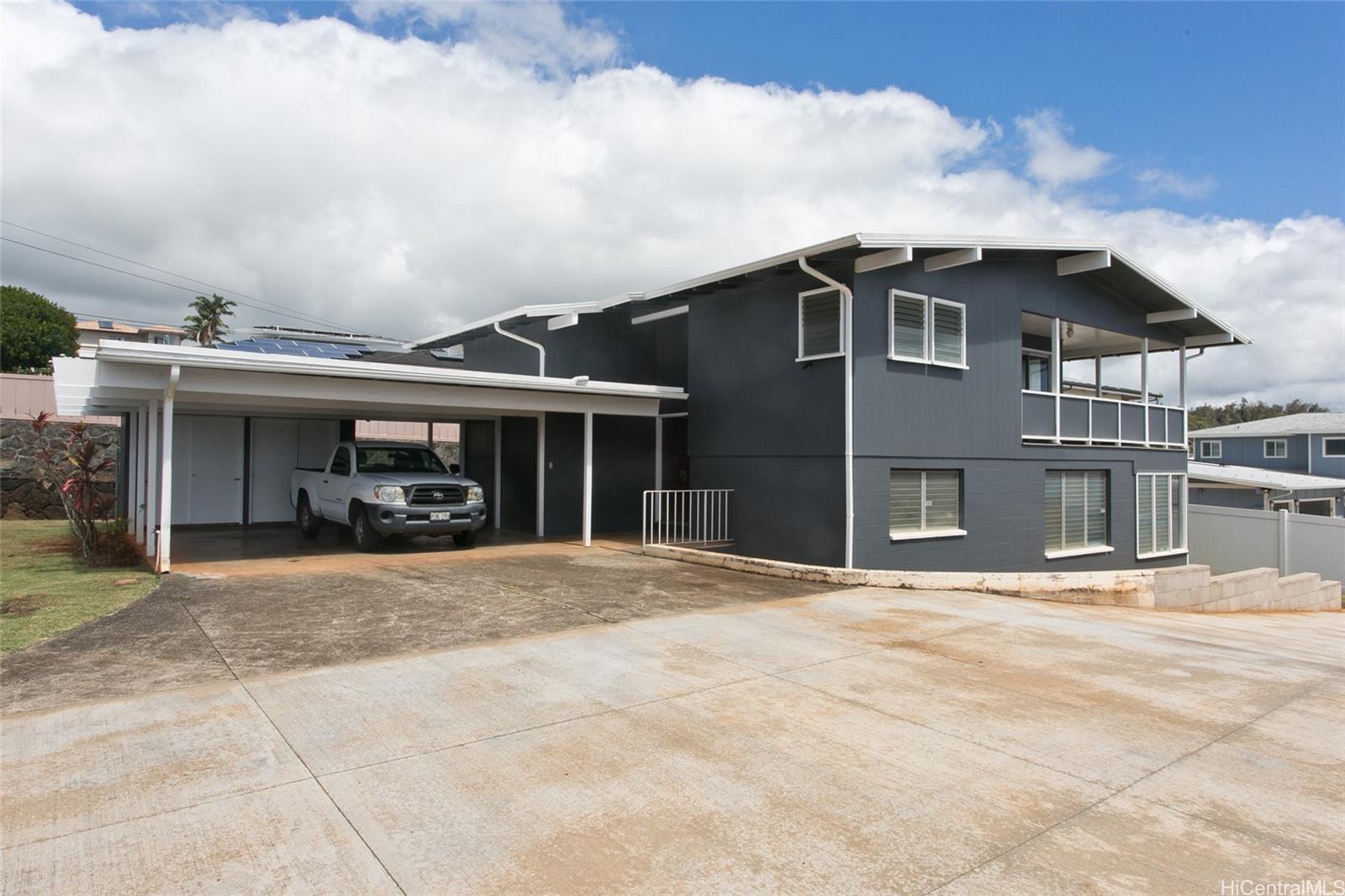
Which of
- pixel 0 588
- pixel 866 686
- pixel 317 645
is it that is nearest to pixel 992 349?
pixel 866 686

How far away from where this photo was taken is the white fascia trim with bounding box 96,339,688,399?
9.32 meters

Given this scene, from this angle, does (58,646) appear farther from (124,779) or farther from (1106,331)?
(1106,331)

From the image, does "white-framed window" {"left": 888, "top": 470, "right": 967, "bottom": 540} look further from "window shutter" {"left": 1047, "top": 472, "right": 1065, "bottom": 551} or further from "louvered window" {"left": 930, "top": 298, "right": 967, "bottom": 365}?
"window shutter" {"left": 1047, "top": 472, "right": 1065, "bottom": 551}

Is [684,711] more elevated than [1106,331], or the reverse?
[1106,331]

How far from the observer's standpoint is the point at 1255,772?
437cm

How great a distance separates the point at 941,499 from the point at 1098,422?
5047 millimetres

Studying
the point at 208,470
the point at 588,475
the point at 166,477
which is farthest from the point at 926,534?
the point at 208,470

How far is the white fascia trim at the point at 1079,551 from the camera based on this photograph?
46.8 ft

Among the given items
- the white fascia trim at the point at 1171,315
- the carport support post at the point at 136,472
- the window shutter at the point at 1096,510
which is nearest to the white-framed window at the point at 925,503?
the window shutter at the point at 1096,510

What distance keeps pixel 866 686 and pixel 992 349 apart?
895 cm

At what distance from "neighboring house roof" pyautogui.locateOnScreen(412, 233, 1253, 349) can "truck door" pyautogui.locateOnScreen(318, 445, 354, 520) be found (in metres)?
4.20

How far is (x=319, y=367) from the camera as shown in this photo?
10672mm

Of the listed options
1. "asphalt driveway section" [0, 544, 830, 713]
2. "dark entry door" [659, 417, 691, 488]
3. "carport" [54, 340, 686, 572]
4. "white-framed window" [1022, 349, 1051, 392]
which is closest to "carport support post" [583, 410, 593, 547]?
"carport" [54, 340, 686, 572]

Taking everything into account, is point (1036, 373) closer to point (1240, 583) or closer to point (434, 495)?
point (1240, 583)
